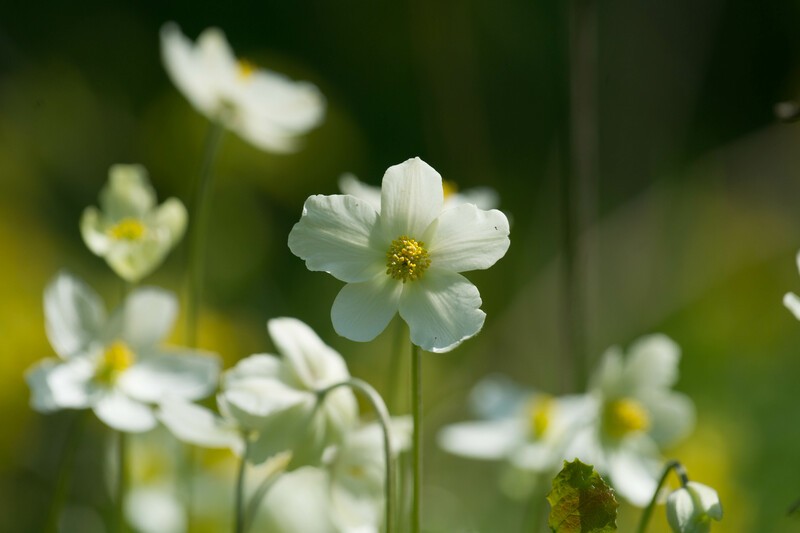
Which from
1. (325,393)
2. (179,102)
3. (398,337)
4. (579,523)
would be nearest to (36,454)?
(398,337)

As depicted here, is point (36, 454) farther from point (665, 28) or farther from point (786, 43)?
point (786, 43)

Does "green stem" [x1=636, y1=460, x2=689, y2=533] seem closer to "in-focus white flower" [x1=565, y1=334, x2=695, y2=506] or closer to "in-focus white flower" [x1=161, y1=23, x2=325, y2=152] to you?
"in-focus white flower" [x1=565, y1=334, x2=695, y2=506]

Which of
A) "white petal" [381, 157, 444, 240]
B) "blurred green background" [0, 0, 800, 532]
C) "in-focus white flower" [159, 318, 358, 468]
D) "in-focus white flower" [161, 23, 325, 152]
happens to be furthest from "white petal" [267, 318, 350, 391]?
A: "blurred green background" [0, 0, 800, 532]

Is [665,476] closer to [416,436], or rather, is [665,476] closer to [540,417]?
[416,436]

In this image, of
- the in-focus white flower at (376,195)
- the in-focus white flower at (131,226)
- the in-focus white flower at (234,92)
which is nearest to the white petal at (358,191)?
the in-focus white flower at (376,195)

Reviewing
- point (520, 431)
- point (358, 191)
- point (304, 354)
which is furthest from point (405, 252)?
point (520, 431)
